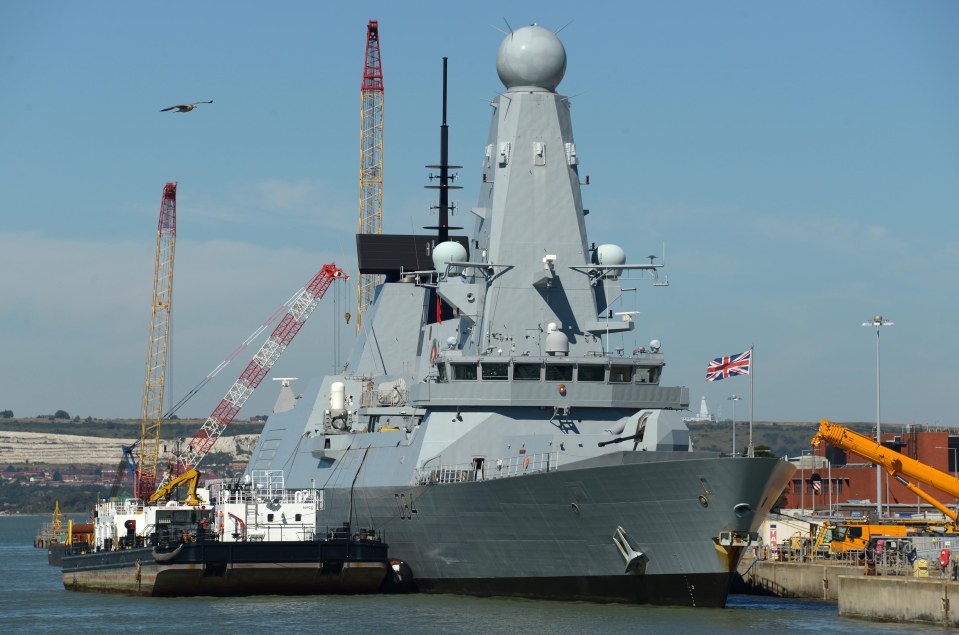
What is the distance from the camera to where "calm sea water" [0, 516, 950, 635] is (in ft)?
104

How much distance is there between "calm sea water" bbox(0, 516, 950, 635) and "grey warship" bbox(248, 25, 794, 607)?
2.87 ft

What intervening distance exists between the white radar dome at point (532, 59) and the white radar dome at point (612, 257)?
4612 millimetres

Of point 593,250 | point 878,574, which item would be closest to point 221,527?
point 593,250

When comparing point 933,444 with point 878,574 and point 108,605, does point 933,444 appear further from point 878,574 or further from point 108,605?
point 108,605

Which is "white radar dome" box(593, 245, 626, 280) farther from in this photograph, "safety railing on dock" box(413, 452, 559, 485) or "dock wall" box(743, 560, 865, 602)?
"dock wall" box(743, 560, 865, 602)

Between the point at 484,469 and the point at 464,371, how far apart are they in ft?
9.61

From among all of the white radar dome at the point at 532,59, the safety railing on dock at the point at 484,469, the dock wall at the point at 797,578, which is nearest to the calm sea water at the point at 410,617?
the dock wall at the point at 797,578

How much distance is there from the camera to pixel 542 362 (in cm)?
3800

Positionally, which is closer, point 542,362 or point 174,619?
point 174,619

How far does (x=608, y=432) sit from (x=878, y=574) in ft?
23.7

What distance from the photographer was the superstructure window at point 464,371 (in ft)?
126

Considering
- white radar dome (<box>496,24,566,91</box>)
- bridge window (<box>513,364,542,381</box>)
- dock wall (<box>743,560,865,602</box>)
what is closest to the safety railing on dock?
bridge window (<box>513,364,542,381</box>)

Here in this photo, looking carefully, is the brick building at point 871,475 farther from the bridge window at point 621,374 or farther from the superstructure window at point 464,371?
the superstructure window at point 464,371

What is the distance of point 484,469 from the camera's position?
36.8 metres
